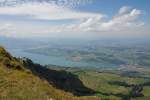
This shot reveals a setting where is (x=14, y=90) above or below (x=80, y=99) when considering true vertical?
above

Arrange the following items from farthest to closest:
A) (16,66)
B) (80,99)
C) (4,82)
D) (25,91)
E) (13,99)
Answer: (16,66)
(80,99)
(4,82)
(25,91)
(13,99)

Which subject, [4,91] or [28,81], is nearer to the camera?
[4,91]

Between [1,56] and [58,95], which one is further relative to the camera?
[1,56]

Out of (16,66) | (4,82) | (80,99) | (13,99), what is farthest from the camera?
(16,66)

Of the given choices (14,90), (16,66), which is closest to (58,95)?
A: (14,90)

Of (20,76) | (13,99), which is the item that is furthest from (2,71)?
(13,99)

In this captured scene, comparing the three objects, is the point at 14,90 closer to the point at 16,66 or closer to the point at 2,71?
the point at 2,71

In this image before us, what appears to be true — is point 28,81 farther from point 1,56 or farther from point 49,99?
point 1,56

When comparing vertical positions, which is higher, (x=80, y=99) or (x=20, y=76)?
(x=20, y=76)

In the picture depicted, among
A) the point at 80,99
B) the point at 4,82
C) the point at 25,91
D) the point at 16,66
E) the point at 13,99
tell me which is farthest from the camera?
the point at 16,66
